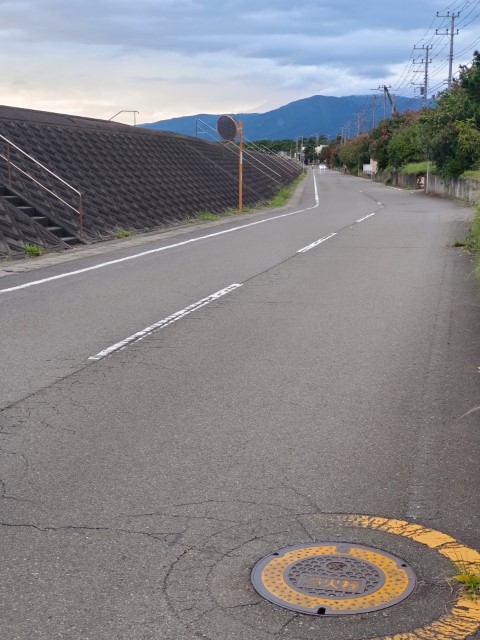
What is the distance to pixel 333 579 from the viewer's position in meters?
3.72

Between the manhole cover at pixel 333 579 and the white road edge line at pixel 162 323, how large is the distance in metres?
4.33

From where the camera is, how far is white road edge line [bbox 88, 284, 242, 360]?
8.12m

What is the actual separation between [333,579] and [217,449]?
5.77 ft

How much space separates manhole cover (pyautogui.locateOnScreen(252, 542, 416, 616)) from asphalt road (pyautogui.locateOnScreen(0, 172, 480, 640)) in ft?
0.25

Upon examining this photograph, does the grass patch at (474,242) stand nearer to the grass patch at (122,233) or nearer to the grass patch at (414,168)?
the grass patch at (122,233)

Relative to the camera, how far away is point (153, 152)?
3148cm

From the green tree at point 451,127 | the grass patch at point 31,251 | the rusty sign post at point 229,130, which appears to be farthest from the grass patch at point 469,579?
the green tree at point 451,127

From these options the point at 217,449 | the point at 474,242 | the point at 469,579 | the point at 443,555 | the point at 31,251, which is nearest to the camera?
the point at 469,579

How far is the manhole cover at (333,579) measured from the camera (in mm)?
3533

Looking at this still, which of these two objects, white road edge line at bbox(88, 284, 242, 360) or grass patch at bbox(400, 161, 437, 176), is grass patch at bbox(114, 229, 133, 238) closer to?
white road edge line at bbox(88, 284, 242, 360)

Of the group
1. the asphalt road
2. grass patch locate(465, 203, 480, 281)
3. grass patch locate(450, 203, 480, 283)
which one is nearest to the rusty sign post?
grass patch locate(450, 203, 480, 283)

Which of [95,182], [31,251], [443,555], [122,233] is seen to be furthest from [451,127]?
[443,555]

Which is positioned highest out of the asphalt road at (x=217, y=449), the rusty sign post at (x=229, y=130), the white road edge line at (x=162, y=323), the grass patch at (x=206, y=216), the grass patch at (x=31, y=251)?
the rusty sign post at (x=229, y=130)

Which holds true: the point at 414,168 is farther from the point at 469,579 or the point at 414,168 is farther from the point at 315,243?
the point at 469,579
